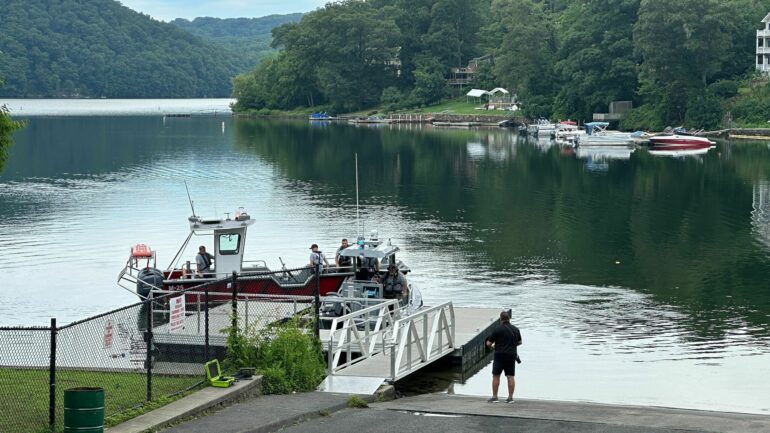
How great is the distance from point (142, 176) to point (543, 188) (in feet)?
108

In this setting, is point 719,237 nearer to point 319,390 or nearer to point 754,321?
point 754,321

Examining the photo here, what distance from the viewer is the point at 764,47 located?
153 meters

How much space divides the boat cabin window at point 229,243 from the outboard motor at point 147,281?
7.01 ft

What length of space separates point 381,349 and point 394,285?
224 inches

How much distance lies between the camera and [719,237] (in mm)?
59531

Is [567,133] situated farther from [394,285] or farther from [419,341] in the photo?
[419,341]

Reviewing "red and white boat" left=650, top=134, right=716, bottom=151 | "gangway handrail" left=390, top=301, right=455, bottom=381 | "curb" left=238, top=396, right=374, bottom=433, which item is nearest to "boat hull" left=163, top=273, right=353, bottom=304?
"gangway handrail" left=390, top=301, right=455, bottom=381

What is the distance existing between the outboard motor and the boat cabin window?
7.01 feet

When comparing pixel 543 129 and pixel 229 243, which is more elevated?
pixel 543 129

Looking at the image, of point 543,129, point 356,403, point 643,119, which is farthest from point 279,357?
point 643,119

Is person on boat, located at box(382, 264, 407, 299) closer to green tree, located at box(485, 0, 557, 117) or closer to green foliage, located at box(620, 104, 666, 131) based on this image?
green foliage, located at box(620, 104, 666, 131)

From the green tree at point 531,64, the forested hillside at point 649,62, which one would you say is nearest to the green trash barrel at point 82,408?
the forested hillside at point 649,62

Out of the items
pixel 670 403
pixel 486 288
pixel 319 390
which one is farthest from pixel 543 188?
pixel 319 390

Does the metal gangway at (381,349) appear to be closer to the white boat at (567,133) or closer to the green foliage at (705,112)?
the white boat at (567,133)
